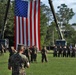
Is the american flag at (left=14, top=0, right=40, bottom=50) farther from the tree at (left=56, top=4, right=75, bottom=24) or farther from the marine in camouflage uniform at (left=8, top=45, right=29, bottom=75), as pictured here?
the tree at (left=56, top=4, right=75, bottom=24)

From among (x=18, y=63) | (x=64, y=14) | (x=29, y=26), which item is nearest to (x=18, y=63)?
(x=18, y=63)

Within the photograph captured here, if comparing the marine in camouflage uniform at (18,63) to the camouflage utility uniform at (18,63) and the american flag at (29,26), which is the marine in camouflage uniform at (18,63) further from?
the american flag at (29,26)

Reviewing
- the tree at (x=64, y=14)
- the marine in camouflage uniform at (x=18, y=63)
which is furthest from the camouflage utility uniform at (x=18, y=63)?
the tree at (x=64, y=14)

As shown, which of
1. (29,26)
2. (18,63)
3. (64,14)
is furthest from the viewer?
(64,14)

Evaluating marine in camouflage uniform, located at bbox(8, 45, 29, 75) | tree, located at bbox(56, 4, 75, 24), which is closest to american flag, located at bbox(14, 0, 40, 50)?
marine in camouflage uniform, located at bbox(8, 45, 29, 75)

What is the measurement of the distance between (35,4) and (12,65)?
7.64 metres

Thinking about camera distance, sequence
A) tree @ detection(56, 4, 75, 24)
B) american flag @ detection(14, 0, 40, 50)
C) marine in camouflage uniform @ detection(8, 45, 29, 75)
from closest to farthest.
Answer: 1. marine in camouflage uniform @ detection(8, 45, 29, 75)
2. american flag @ detection(14, 0, 40, 50)
3. tree @ detection(56, 4, 75, 24)

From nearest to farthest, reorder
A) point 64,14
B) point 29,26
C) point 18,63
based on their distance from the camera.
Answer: point 18,63 < point 29,26 < point 64,14

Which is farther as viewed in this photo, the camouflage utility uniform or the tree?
the tree

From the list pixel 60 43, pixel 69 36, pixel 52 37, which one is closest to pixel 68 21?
pixel 69 36

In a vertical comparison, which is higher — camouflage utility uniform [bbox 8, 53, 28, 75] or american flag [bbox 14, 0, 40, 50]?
american flag [bbox 14, 0, 40, 50]

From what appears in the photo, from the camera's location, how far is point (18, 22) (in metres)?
21.3

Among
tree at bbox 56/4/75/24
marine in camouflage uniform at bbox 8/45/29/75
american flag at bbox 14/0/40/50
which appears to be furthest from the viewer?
tree at bbox 56/4/75/24

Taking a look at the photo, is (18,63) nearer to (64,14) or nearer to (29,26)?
(29,26)
